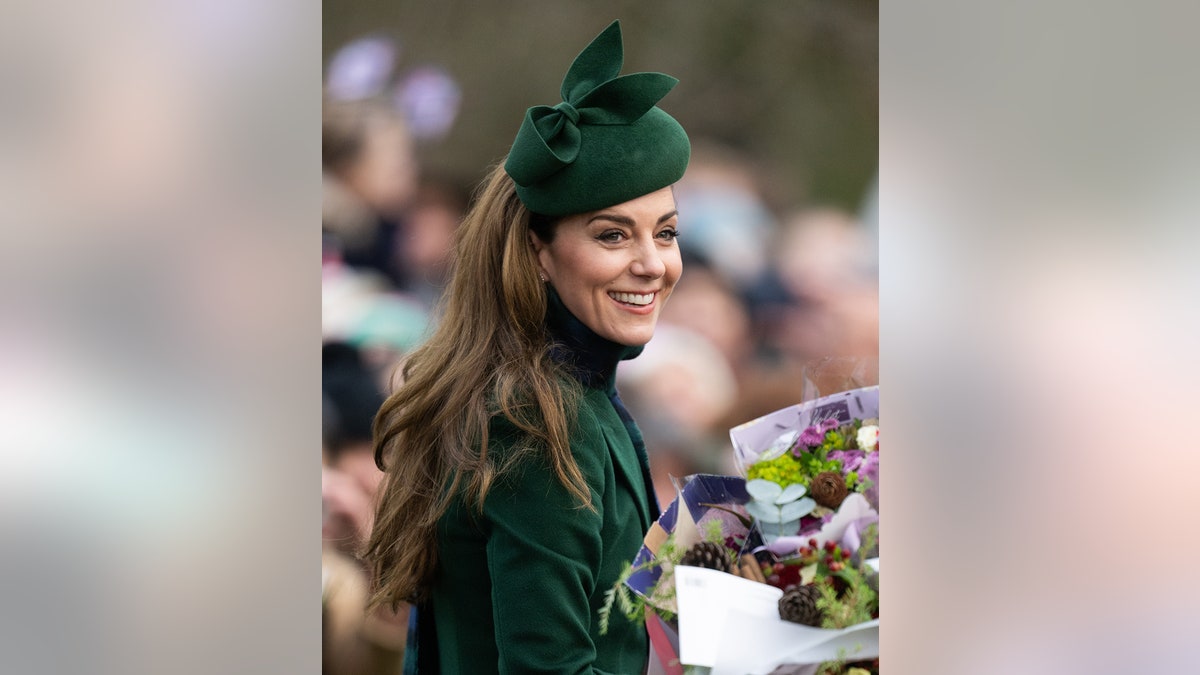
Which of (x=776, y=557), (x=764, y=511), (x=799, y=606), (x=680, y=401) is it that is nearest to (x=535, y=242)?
(x=680, y=401)

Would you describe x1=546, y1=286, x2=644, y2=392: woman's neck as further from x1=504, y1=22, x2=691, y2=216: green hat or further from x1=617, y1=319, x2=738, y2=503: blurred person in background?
x1=504, y1=22, x2=691, y2=216: green hat

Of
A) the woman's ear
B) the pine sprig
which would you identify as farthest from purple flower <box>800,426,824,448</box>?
the woman's ear

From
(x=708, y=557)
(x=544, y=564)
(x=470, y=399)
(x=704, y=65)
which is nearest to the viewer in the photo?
(x=544, y=564)

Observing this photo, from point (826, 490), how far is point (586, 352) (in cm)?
71

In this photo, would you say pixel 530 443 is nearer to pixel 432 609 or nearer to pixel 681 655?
pixel 432 609

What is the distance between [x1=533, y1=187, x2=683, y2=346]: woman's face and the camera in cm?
262

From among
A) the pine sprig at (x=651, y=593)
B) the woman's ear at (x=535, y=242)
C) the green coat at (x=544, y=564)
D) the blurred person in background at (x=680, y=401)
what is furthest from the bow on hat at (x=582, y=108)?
the pine sprig at (x=651, y=593)

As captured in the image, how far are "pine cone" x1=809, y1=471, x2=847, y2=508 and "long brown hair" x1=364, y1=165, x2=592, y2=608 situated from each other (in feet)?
2.05

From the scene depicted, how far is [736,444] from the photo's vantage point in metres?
2.80

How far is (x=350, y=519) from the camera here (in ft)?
9.00

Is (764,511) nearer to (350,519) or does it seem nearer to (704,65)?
(350,519)

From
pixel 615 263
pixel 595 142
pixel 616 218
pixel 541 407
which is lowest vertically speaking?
pixel 541 407

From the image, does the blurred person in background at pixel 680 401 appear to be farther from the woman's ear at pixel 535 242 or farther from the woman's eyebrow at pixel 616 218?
the woman's ear at pixel 535 242
